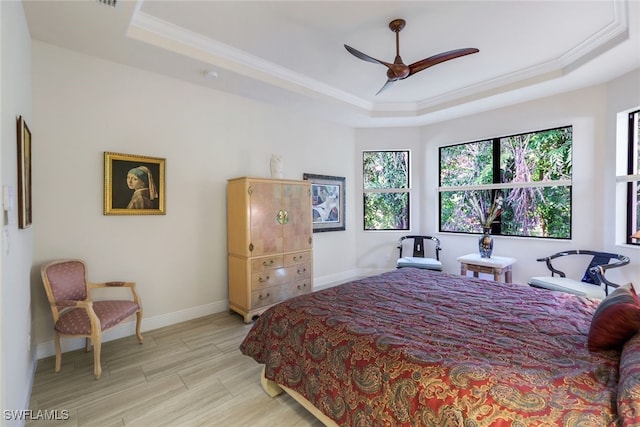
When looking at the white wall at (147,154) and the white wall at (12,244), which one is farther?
the white wall at (147,154)

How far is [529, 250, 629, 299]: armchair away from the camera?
9.95 ft

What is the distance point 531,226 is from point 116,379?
17.2 feet

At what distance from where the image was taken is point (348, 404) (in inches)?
59.2

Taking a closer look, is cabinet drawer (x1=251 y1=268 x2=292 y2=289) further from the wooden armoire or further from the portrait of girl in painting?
the portrait of girl in painting

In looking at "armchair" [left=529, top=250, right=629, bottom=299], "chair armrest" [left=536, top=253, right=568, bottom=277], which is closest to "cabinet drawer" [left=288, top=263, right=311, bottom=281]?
"armchair" [left=529, top=250, right=629, bottom=299]

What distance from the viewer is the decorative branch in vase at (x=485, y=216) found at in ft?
13.6

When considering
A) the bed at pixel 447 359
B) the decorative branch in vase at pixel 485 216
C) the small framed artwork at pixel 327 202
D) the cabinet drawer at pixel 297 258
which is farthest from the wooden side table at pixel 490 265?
the cabinet drawer at pixel 297 258

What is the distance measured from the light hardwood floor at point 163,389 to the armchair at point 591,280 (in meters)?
3.03

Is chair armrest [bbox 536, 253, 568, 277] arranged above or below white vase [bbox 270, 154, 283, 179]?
below

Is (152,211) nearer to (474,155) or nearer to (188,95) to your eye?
(188,95)

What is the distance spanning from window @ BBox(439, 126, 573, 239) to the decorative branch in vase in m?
0.02

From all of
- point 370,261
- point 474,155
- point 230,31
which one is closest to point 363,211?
point 370,261

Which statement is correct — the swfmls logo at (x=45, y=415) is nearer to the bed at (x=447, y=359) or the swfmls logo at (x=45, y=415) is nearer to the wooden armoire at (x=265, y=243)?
the bed at (x=447, y=359)

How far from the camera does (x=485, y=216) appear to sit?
4.71 meters
